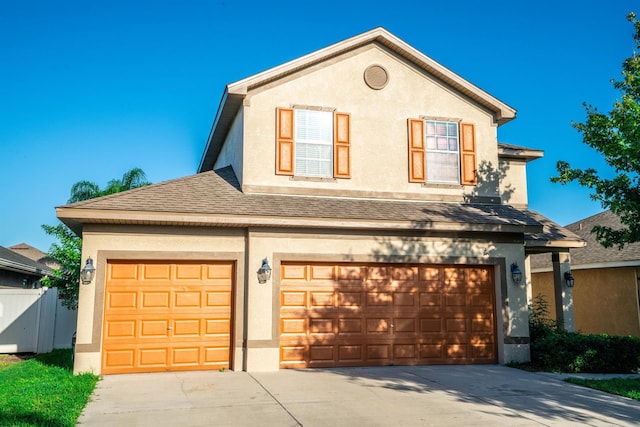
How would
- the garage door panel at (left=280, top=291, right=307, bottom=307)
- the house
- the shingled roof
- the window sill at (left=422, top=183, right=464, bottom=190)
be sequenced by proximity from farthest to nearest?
the window sill at (left=422, top=183, right=464, bottom=190), the garage door panel at (left=280, top=291, right=307, bottom=307), the house, the shingled roof

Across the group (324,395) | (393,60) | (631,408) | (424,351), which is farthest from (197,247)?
(631,408)

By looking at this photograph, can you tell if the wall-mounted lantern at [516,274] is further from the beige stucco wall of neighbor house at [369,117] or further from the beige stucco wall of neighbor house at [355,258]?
the beige stucco wall of neighbor house at [369,117]

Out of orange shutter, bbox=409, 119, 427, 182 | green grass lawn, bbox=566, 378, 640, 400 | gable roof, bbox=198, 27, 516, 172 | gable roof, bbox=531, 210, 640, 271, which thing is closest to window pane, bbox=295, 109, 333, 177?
gable roof, bbox=198, 27, 516, 172

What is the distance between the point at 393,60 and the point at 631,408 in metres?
9.61

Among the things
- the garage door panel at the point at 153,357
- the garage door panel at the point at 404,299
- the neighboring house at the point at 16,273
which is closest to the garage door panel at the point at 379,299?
the garage door panel at the point at 404,299

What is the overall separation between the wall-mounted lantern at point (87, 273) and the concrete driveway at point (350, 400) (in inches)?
77.8

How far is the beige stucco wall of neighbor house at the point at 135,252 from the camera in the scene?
1107cm

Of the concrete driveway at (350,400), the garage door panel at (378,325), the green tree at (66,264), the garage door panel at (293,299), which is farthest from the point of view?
the green tree at (66,264)

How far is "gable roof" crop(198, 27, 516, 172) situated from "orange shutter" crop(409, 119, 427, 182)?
1.55m

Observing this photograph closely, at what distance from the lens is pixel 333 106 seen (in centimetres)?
1385

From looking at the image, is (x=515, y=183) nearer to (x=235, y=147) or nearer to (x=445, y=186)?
(x=445, y=186)

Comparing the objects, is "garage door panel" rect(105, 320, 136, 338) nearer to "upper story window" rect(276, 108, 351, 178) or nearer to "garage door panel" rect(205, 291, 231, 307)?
"garage door panel" rect(205, 291, 231, 307)

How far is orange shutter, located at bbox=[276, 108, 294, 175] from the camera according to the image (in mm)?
13258

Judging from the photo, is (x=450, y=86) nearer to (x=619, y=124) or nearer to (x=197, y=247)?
(x=619, y=124)
